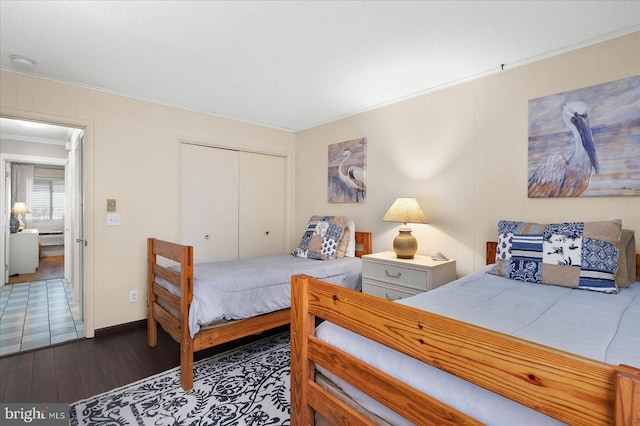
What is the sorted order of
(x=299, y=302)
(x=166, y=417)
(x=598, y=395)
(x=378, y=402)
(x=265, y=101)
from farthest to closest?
(x=265, y=101) < (x=166, y=417) < (x=299, y=302) < (x=378, y=402) < (x=598, y=395)

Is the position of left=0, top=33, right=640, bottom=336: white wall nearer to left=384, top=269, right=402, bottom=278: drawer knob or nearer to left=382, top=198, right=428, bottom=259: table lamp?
left=382, top=198, right=428, bottom=259: table lamp

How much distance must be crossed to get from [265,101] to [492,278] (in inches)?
105

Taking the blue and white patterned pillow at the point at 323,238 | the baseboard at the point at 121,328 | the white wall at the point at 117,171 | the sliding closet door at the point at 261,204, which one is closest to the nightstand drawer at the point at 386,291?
the blue and white patterned pillow at the point at 323,238

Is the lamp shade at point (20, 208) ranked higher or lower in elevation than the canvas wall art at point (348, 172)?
lower

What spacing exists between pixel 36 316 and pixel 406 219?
4.10 metres

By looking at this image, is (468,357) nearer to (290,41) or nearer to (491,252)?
(491,252)

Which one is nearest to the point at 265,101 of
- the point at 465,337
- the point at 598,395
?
the point at 465,337

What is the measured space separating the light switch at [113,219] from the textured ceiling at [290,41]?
1.20m

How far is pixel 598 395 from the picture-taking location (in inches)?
22.3

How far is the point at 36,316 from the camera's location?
3.39 meters

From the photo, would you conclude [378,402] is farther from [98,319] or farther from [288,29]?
[98,319]

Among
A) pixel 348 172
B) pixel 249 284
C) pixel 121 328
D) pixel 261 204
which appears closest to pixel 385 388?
pixel 249 284

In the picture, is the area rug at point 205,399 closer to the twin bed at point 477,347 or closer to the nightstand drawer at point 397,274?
the twin bed at point 477,347

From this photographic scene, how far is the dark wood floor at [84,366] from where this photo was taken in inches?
79.9
